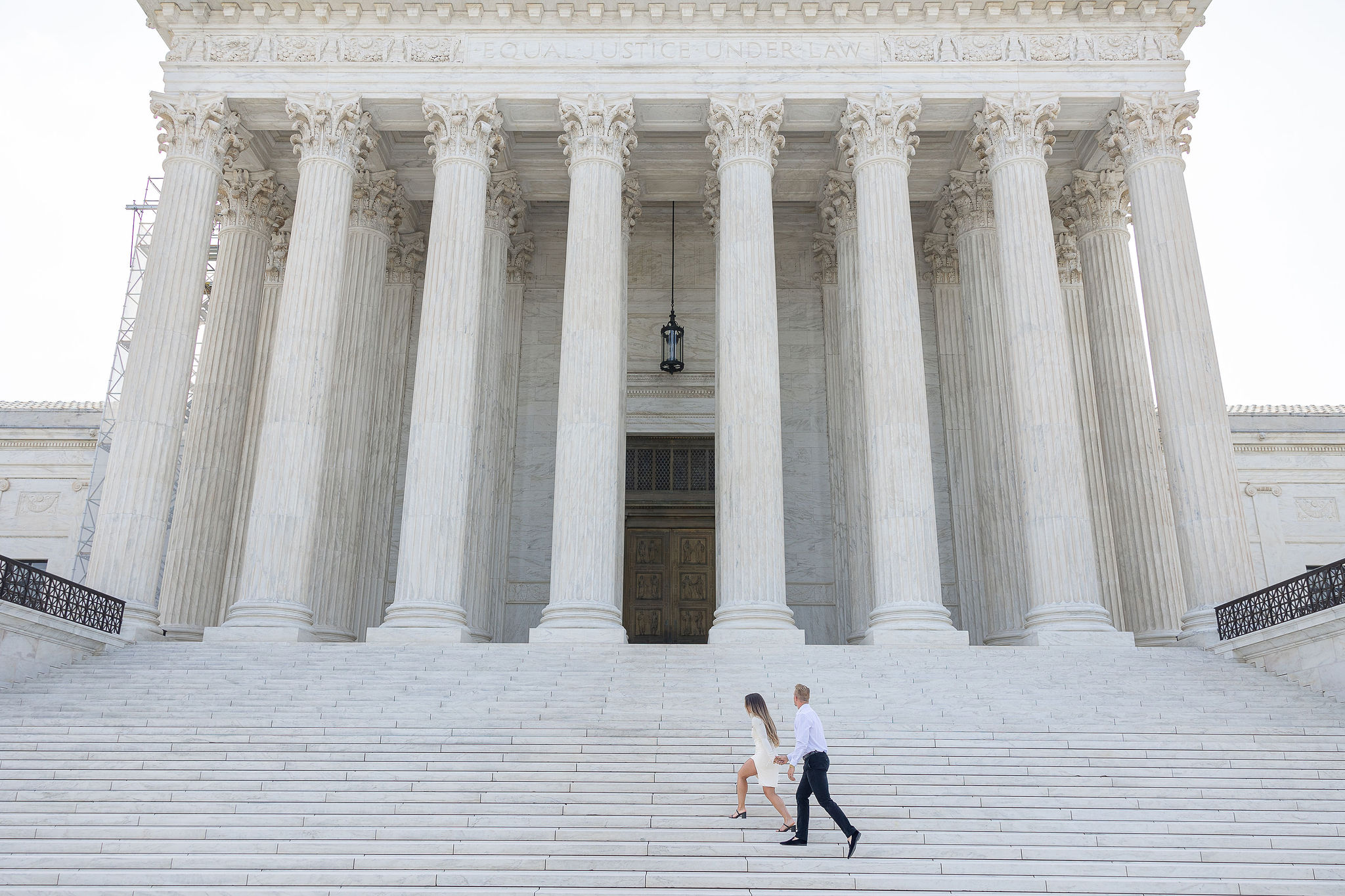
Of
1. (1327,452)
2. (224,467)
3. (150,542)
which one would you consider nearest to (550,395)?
(224,467)

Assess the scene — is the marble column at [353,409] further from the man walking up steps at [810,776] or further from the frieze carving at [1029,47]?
the man walking up steps at [810,776]

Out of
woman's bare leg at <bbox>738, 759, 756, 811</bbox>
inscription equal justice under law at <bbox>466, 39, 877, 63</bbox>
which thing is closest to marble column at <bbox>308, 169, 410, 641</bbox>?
inscription equal justice under law at <bbox>466, 39, 877, 63</bbox>

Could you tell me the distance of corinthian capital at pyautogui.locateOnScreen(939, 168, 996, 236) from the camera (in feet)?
96.1

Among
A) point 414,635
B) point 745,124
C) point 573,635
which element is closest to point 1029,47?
point 745,124

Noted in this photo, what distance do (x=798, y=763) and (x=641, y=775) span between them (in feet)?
10.0

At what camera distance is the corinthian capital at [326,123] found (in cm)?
2569

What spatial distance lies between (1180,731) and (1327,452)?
27.9m

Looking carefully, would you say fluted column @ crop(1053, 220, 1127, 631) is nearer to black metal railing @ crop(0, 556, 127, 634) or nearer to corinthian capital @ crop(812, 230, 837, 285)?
corinthian capital @ crop(812, 230, 837, 285)

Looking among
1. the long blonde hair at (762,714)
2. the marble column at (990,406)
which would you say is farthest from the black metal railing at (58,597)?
the marble column at (990,406)

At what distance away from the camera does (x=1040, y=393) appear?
78.4 feet

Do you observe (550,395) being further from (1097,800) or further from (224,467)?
(1097,800)

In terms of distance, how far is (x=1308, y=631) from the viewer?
18.4 meters

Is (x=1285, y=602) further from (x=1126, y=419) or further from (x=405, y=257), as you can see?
(x=405, y=257)

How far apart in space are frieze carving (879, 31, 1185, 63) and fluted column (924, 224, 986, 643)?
18.0 feet
